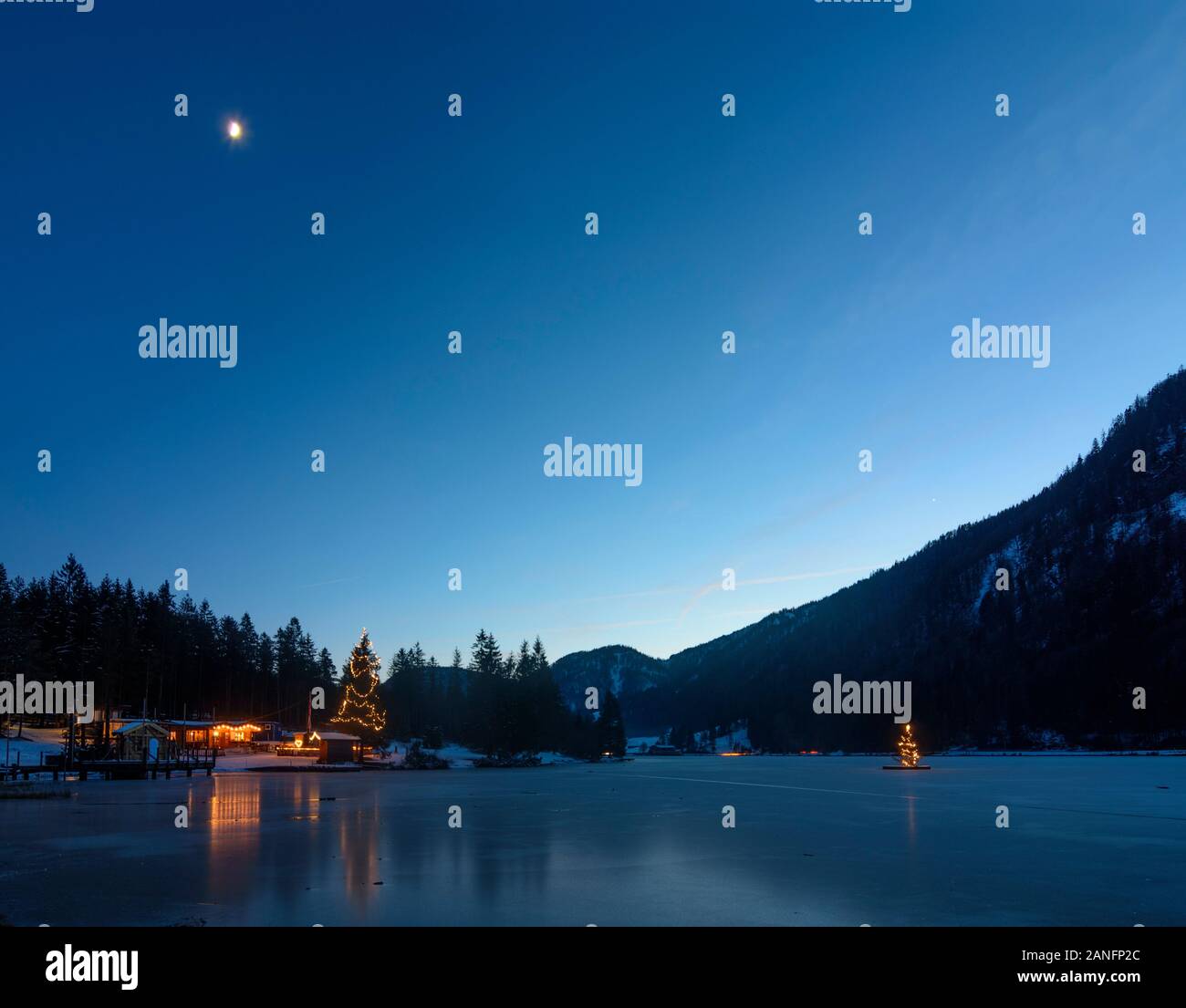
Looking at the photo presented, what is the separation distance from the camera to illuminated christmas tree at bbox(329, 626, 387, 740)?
98500 millimetres

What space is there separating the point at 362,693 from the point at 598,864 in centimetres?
8604

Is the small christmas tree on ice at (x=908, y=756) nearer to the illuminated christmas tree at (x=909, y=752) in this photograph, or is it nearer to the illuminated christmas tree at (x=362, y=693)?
the illuminated christmas tree at (x=909, y=752)

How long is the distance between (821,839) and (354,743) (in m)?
76.1

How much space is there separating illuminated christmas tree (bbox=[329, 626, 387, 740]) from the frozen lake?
6037 cm

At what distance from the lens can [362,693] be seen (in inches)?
3922

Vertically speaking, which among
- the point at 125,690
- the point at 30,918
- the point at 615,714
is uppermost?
the point at 30,918

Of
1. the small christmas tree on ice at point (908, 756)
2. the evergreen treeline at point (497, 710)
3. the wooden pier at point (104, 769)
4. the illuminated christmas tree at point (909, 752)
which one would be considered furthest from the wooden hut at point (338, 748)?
the illuminated christmas tree at point (909, 752)

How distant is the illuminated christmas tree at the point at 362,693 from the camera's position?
98500mm

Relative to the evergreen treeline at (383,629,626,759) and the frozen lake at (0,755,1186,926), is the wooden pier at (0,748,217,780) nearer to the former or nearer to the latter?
the frozen lake at (0,755,1186,926)

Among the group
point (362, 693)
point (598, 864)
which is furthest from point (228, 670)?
point (598, 864)

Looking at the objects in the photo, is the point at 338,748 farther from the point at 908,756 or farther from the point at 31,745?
the point at 908,756
